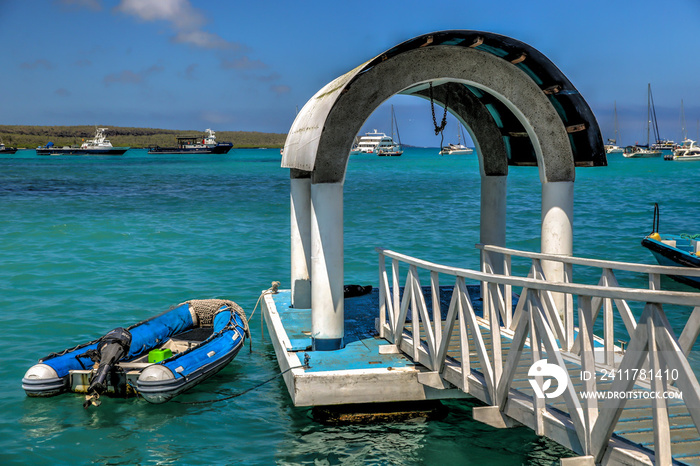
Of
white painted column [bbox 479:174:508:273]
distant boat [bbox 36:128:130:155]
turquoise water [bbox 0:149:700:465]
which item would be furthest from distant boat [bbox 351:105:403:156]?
white painted column [bbox 479:174:508:273]

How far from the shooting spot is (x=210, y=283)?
65.4 ft

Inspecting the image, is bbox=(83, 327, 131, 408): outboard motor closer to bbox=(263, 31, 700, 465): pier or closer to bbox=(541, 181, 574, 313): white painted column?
bbox=(263, 31, 700, 465): pier

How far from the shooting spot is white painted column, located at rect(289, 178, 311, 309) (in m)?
11.7

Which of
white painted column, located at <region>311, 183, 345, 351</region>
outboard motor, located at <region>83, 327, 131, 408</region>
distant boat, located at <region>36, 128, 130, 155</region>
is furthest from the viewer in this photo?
distant boat, located at <region>36, 128, 130, 155</region>

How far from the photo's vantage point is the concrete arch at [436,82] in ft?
29.5

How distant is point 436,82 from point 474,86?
54 centimetres

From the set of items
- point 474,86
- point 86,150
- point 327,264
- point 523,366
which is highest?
point 86,150

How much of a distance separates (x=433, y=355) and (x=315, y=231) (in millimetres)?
2335

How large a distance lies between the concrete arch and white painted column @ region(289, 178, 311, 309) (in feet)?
4.55

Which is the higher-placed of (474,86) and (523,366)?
(474,86)

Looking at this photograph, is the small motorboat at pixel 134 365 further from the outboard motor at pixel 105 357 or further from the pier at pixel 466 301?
the pier at pixel 466 301

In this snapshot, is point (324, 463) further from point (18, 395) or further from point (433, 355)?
point (18, 395)

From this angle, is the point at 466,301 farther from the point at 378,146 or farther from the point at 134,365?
the point at 378,146

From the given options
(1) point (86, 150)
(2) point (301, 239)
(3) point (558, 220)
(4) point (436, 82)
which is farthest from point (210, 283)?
(1) point (86, 150)
